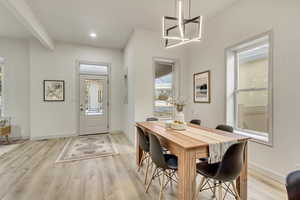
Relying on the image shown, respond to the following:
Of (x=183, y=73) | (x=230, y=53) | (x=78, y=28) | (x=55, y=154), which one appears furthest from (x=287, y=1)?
(x=55, y=154)

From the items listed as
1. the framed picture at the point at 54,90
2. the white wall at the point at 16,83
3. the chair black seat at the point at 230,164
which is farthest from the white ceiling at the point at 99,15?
the chair black seat at the point at 230,164

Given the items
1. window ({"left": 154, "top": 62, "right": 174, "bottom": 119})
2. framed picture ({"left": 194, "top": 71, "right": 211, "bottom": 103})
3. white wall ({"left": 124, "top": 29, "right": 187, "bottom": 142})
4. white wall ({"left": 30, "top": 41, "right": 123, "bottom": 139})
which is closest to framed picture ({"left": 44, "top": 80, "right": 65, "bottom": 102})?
white wall ({"left": 30, "top": 41, "right": 123, "bottom": 139})

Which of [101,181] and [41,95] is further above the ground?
[41,95]

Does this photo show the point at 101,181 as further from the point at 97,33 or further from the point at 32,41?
the point at 32,41

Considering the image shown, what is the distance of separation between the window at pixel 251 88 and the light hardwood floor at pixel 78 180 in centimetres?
98

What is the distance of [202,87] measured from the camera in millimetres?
3830

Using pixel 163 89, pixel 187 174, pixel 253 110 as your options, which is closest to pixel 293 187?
pixel 187 174

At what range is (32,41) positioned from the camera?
178 inches

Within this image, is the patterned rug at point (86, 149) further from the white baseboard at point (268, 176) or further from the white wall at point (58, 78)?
the white baseboard at point (268, 176)

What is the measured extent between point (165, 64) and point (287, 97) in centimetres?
289

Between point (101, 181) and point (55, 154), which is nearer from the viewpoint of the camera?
point (101, 181)

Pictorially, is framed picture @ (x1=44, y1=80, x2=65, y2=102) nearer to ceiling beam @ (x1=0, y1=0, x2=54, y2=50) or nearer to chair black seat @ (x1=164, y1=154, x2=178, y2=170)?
ceiling beam @ (x1=0, y1=0, x2=54, y2=50)

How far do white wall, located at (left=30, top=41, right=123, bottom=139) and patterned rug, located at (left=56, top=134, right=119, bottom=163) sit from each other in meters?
0.76

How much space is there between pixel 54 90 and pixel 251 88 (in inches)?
211
